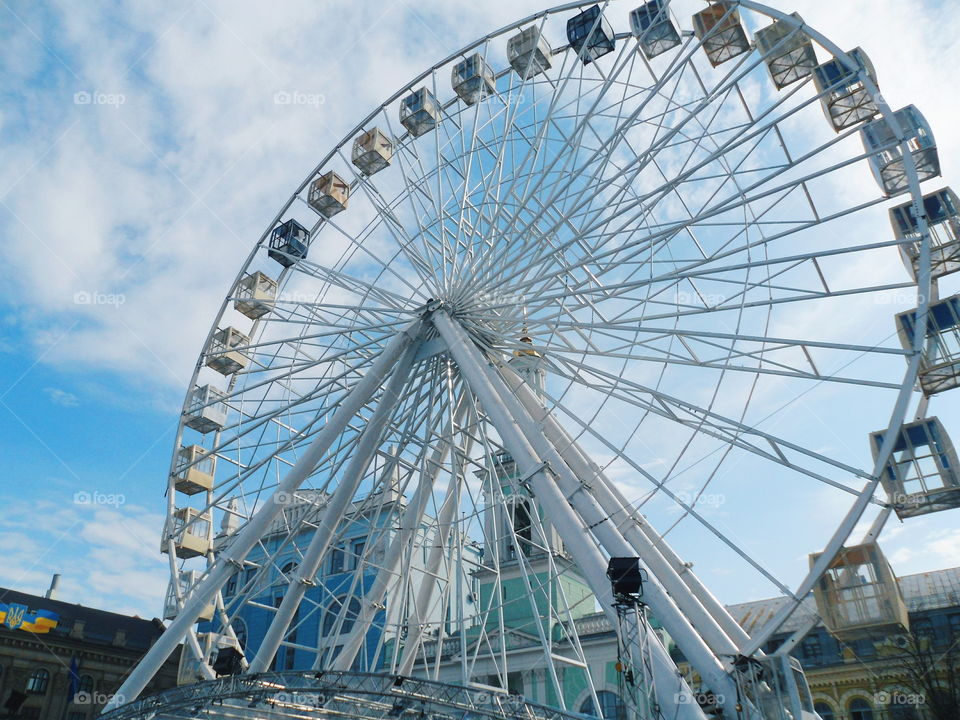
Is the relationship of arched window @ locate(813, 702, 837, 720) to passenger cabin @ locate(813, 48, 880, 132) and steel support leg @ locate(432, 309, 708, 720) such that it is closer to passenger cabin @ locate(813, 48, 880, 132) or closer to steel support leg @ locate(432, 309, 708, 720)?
steel support leg @ locate(432, 309, 708, 720)

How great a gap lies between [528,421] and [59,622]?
41.0m

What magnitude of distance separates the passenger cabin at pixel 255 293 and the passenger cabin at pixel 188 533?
653 centimetres

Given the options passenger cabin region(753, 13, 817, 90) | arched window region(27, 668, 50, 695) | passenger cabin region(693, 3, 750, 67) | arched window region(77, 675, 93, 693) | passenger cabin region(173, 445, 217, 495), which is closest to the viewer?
passenger cabin region(753, 13, 817, 90)

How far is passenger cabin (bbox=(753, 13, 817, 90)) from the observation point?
17.6 meters

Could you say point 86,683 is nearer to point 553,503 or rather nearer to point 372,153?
point 372,153

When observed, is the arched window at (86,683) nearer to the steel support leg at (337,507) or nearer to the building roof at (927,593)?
the steel support leg at (337,507)

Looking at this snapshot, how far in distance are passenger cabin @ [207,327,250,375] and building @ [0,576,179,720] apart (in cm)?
2264

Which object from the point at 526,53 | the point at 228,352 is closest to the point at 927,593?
the point at 526,53

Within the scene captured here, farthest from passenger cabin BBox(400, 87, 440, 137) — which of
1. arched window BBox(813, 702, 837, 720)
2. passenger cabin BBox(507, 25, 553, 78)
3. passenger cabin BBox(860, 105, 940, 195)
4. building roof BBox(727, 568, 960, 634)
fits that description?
arched window BBox(813, 702, 837, 720)

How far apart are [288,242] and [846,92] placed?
1643cm

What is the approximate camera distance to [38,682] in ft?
137

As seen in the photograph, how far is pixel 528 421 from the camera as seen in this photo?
55.5 ft

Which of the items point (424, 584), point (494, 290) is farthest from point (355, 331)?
point (424, 584)

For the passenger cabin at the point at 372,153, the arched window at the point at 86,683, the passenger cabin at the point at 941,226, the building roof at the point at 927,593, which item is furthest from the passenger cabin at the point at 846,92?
the arched window at the point at 86,683
